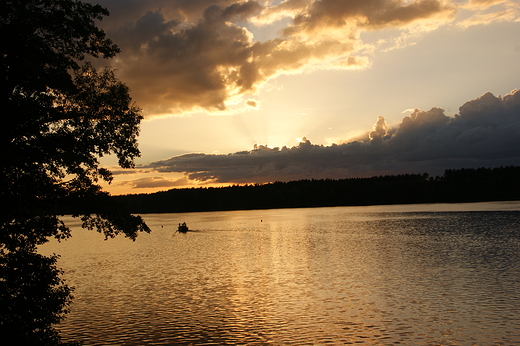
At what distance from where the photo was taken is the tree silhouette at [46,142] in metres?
15.8

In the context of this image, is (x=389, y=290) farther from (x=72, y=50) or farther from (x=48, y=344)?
(x=72, y=50)

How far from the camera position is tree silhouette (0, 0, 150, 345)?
1578 centimetres

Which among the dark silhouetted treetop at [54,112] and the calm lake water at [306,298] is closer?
the dark silhouetted treetop at [54,112]

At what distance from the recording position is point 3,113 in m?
15.2

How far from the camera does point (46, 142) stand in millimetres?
16672

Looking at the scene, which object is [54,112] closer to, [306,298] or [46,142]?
[46,142]

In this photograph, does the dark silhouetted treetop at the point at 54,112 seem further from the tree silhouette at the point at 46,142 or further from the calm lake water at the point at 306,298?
the calm lake water at the point at 306,298

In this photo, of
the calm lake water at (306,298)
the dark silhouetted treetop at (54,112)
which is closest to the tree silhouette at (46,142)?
the dark silhouetted treetop at (54,112)

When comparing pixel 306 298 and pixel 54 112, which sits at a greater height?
pixel 54 112

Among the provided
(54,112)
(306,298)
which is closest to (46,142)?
(54,112)

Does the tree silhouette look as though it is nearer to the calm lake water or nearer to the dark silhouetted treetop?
the dark silhouetted treetop

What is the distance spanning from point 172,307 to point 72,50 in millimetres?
17934

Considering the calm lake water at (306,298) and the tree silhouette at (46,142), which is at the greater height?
the tree silhouette at (46,142)

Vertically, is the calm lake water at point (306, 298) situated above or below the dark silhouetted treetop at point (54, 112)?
below
